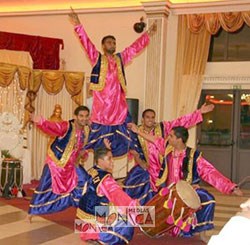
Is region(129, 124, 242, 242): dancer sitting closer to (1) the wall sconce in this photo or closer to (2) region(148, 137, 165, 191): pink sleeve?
(2) region(148, 137, 165, 191): pink sleeve

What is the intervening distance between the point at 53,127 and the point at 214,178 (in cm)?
169

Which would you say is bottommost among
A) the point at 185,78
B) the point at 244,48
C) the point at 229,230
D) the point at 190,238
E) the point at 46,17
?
the point at 190,238

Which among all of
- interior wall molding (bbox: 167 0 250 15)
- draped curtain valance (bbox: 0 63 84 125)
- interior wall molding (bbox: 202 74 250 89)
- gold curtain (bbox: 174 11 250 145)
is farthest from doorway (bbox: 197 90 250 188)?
draped curtain valance (bbox: 0 63 84 125)

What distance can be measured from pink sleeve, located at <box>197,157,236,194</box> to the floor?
1.99 ft

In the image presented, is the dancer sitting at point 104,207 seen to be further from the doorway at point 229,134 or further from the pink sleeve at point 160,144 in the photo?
the doorway at point 229,134

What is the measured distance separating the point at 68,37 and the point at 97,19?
0.77m

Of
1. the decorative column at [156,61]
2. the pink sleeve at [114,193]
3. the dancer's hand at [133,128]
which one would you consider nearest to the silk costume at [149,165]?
the dancer's hand at [133,128]

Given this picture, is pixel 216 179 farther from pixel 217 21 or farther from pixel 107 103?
pixel 217 21

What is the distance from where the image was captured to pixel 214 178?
4.40 meters

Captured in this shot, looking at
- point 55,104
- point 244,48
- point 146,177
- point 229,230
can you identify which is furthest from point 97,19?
point 229,230

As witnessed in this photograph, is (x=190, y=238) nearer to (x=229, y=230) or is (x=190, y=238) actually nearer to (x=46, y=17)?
(x=229, y=230)

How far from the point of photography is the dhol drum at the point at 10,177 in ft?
23.7

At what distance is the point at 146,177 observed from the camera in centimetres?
513

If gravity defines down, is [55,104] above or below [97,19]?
below
